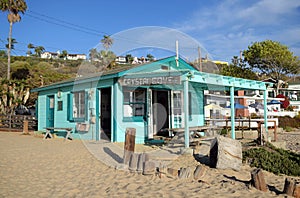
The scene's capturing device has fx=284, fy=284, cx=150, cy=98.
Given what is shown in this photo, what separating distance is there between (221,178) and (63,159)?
14.1 ft

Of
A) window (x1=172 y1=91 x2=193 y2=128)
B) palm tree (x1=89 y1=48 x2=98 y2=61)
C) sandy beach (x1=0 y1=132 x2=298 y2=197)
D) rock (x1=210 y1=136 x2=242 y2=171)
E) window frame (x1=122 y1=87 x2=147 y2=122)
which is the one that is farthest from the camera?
window (x1=172 y1=91 x2=193 y2=128)

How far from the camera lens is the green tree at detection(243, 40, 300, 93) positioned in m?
32.7

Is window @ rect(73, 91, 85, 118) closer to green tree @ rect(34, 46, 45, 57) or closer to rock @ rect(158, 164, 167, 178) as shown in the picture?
rock @ rect(158, 164, 167, 178)

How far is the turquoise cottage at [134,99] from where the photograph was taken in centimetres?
984

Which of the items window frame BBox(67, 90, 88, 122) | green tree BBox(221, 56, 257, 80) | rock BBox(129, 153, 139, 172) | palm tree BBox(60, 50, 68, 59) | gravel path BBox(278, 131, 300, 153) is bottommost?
gravel path BBox(278, 131, 300, 153)

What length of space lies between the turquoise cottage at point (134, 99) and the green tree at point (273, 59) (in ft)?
76.2

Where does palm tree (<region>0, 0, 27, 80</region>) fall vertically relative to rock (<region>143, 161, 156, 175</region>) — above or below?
above

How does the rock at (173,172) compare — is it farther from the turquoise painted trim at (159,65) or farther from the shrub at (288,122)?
the shrub at (288,122)

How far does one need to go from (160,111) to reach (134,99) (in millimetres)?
1825

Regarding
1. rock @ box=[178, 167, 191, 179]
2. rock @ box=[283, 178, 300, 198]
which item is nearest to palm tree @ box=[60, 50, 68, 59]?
rock @ box=[178, 167, 191, 179]

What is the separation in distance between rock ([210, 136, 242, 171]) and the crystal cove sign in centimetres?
233

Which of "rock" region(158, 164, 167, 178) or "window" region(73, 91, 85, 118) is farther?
"window" region(73, 91, 85, 118)

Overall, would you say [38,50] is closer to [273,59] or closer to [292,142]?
[273,59]

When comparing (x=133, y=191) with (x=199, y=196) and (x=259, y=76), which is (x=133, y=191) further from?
(x=259, y=76)
